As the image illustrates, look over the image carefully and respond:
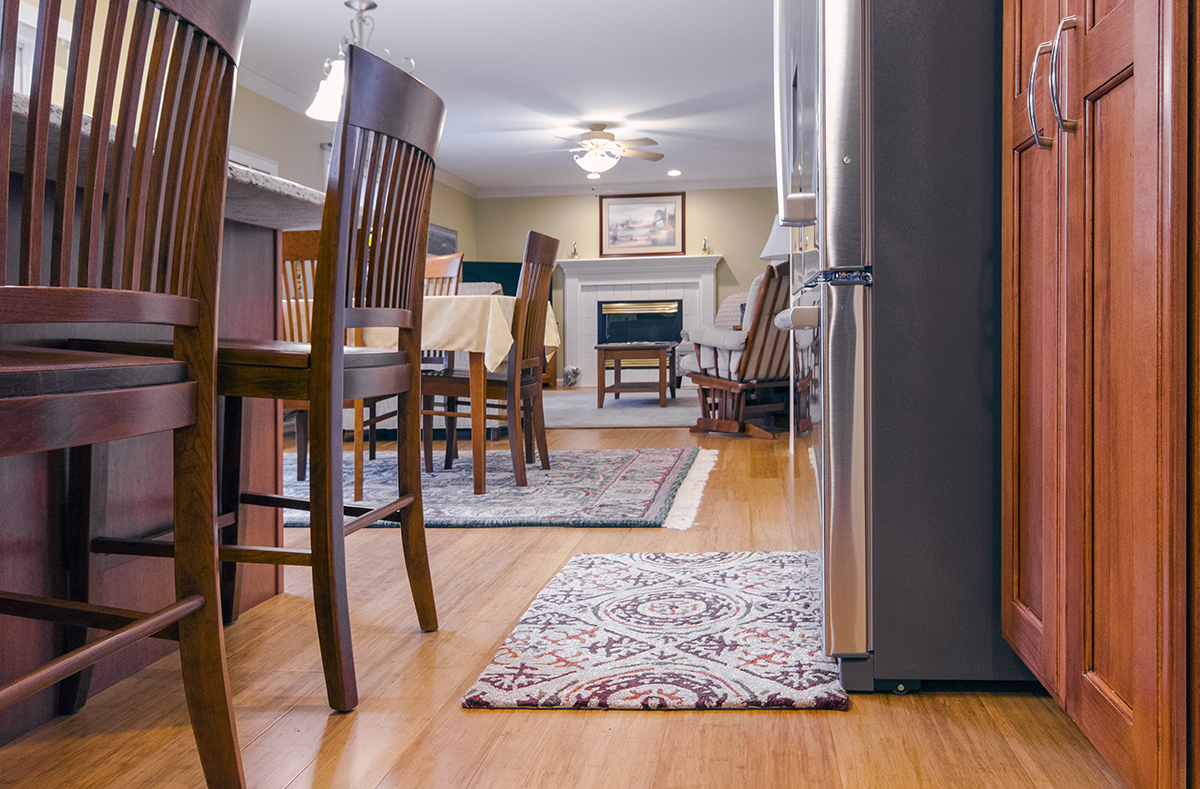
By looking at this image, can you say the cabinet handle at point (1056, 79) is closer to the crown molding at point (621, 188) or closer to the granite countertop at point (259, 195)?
the granite countertop at point (259, 195)

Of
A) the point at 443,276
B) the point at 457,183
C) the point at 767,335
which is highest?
the point at 457,183

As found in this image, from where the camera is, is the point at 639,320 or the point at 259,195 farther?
the point at 639,320

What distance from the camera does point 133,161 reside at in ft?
2.77

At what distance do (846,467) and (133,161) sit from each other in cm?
95

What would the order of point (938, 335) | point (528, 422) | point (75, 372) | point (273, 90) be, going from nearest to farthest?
point (75, 372) → point (938, 335) → point (528, 422) → point (273, 90)

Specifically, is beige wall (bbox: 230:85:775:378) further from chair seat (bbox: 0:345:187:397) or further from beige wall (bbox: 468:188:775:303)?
chair seat (bbox: 0:345:187:397)

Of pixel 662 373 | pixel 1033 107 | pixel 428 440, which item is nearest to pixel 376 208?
pixel 1033 107

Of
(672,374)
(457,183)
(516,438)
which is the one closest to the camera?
(516,438)

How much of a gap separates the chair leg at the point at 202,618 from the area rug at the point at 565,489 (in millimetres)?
1262

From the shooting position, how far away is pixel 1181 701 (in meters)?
0.68

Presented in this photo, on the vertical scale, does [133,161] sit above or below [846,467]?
above

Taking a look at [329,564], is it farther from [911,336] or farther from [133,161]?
[911,336]

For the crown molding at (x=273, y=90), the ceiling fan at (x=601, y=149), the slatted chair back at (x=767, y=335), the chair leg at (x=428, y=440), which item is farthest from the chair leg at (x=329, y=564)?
the ceiling fan at (x=601, y=149)

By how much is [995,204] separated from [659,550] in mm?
1169
